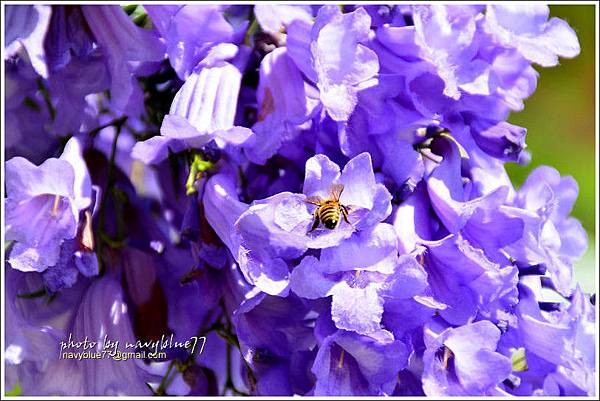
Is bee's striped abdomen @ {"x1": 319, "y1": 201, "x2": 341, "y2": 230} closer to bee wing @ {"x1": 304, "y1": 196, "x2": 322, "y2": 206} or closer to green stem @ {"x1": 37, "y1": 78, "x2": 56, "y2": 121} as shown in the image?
bee wing @ {"x1": 304, "y1": 196, "x2": 322, "y2": 206}

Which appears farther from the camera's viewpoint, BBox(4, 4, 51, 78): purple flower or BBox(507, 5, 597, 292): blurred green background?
BBox(507, 5, 597, 292): blurred green background

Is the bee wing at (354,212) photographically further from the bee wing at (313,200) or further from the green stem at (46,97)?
the green stem at (46,97)

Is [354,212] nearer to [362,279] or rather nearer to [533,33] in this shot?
[362,279]

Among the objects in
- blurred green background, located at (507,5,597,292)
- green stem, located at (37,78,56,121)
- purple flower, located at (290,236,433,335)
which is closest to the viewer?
purple flower, located at (290,236,433,335)

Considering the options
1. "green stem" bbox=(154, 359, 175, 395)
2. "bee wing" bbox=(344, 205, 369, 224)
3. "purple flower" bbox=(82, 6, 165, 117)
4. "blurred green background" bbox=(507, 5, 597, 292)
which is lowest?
"blurred green background" bbox=(507, 5, 597, 292)

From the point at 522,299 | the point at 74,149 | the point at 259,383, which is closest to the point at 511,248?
the point at 522,299

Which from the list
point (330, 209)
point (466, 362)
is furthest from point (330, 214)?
point (466, 362)

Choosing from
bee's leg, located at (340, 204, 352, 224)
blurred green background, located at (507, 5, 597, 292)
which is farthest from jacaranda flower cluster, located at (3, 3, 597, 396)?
blurred green background, located at (507, 5, 597, 292)

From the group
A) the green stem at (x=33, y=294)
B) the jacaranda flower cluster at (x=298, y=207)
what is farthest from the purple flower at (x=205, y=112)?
the green stem at (x=33, y=294)
